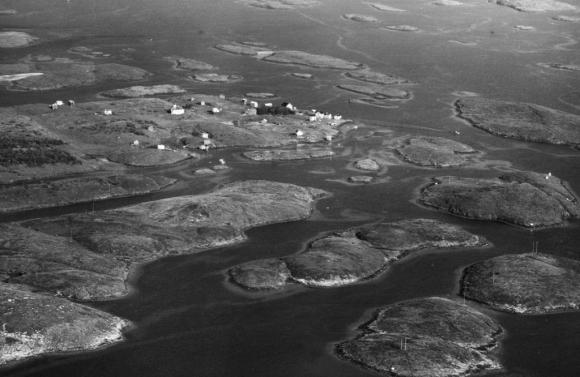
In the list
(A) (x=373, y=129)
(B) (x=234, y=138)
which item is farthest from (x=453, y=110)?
(B) (x=234, y=138)

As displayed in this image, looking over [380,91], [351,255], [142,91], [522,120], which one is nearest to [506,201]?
[351,255]

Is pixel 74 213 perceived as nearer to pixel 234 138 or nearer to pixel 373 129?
pixel 234 138

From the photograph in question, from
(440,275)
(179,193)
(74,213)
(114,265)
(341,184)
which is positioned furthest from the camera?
(341,184)

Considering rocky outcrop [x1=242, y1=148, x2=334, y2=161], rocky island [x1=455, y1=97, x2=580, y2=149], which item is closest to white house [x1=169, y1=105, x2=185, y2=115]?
rocky outcrop [x1=242, y1=148, x2=334, y2=161]

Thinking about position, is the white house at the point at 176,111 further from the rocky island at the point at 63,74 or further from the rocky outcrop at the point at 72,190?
the rocky outcrop at the point at 72,190

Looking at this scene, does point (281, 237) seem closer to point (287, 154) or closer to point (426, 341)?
point (426, 341)

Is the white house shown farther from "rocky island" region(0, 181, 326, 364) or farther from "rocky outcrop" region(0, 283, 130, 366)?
"rocky outcrop" region(0, 283, 130, 366)
